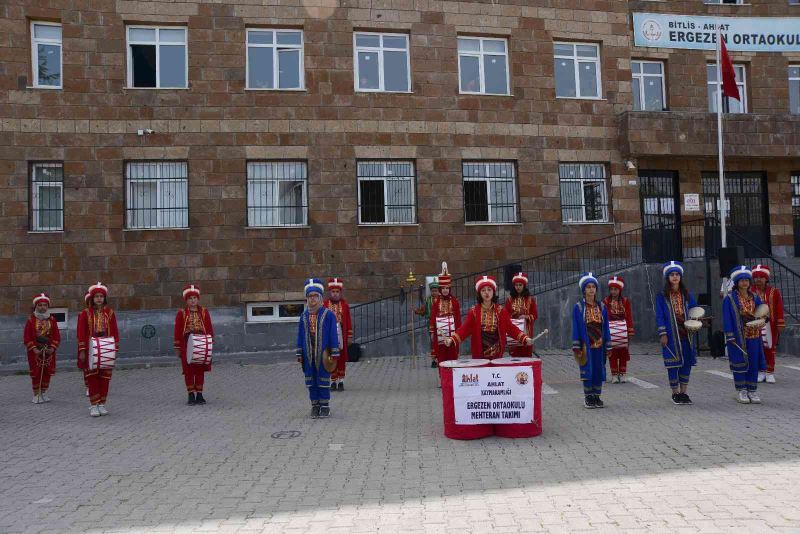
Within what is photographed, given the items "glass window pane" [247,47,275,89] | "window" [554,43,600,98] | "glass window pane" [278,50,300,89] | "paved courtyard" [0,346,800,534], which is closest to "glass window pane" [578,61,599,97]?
"window" [554,43,600,98]

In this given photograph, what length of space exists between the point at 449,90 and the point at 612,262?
21.1 feet

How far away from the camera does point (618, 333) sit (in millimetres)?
11469

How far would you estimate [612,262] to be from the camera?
1847 centimetres

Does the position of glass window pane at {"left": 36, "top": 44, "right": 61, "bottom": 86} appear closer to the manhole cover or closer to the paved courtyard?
the paved courtyard

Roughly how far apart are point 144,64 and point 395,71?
644 cm

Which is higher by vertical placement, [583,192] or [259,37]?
[259,37]

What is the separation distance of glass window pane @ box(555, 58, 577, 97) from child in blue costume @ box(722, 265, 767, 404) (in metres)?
10.9

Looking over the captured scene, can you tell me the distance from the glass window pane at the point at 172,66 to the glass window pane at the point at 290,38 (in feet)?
8.05

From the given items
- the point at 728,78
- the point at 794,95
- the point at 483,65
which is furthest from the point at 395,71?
the point at 794,95

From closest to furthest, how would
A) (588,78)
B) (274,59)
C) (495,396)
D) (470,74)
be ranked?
(495,396)
(274,59)
(470,74)
(588,78)

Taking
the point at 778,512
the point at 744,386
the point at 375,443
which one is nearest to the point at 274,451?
the point at 375,443

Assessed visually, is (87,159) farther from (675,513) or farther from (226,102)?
(675,513)

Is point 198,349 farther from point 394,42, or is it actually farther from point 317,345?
point 394,42

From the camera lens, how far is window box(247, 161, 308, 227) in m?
17.3
